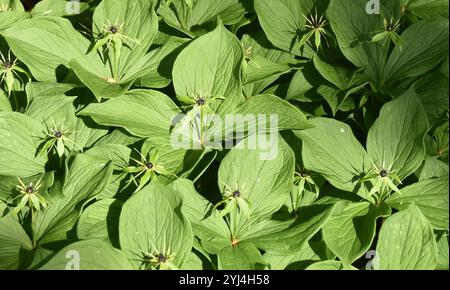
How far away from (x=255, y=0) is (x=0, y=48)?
64 centimetres

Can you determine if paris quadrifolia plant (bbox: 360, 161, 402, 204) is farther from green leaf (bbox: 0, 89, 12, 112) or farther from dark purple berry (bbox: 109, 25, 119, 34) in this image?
green leaf (bbox: 0, 89, 12, 112)

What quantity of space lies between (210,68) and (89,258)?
1.62 ft

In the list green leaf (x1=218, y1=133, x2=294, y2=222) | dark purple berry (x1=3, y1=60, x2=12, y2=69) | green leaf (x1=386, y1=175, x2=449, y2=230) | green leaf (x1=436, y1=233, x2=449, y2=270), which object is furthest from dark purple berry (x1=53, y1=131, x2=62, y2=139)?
green leaf (x1=436, y1=233, x2=449, y2=270)

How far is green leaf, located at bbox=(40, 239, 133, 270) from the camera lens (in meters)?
0.99

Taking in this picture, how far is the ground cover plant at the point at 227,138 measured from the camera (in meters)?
1.07

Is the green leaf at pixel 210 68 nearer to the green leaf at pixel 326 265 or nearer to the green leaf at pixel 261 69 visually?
the green leaf at pixel 261 69

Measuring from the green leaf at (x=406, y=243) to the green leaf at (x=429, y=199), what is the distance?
7 centimetres

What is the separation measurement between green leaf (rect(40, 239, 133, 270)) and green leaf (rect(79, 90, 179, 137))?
0.28 meters

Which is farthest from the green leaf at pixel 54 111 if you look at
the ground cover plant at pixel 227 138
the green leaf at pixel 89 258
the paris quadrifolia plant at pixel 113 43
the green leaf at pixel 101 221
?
the green leaf at pixel 89 258

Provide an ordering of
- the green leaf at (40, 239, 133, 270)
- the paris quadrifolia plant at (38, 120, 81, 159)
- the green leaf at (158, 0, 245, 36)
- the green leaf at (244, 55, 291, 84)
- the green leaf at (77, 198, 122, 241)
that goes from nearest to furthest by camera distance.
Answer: the green leaf at (40, 239, 133, 270) → the green leaf at (77, 198, 122, 241) → the paris quadrifolia plant at (38, 120, 81, 159) → the green leaf at (244, 55, 291, 84) → the green leaf at (158, 0, 245, 36)

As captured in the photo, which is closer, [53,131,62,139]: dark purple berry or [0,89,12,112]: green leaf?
[53,131,62,139]: dark purple berry

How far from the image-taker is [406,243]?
107cm

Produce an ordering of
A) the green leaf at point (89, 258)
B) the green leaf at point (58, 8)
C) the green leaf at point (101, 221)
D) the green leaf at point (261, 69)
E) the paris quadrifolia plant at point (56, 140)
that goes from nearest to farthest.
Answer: the green leaf at point (89, 258)
the green leaf at point (101, 221)
the paris quadrifolia plant at point (56, 140)
the green leaf at point (261, 69)
the green leaf at point (58, 8)
